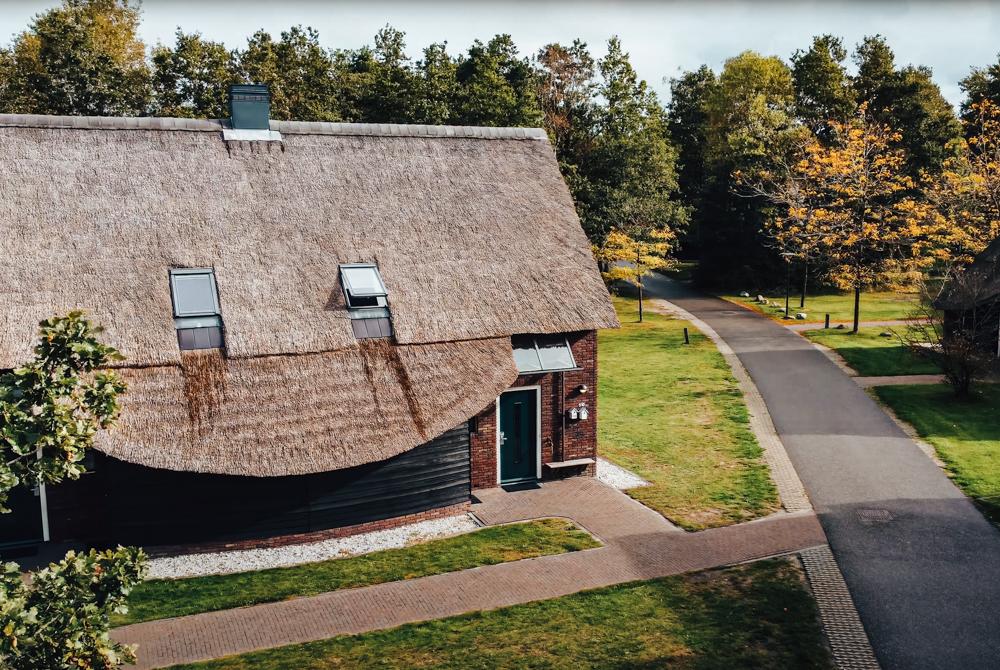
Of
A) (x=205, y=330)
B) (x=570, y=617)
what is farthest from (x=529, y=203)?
(x=570, y=617)

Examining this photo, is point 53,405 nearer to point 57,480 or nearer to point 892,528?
point 57,480

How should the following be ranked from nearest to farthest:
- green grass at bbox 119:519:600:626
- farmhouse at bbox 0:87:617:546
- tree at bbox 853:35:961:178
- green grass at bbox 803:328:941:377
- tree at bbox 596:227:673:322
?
green grass at bbox 119:519:600:626
farmhouse at bbox 0:87:617:546
green grass at bbox 803:328:941:377
tree at bbox 596:227:673:322
tree at bbox 853:35:961:178

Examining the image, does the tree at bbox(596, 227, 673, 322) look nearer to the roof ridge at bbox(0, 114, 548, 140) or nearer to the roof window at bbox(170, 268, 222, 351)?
the roof ridge at bbox(0, 114, 548, 140)

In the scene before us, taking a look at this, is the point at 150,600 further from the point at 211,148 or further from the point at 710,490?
the point at 710,490

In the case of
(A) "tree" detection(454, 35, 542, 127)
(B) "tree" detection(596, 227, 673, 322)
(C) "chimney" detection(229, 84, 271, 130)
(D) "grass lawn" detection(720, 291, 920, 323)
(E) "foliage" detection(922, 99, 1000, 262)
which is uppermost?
(A) "tree" detection(454, 35, 542, 127)

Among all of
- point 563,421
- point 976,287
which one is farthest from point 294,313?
point 976,287

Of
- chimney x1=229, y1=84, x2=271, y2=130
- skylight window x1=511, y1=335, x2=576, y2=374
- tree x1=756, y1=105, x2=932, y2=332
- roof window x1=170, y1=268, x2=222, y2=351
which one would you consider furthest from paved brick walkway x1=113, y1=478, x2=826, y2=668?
tree x1=756, y1=105, x2=932, y2=332

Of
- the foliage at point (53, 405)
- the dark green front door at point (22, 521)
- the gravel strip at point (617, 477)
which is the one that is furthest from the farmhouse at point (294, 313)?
the foliage at point (53, 405)

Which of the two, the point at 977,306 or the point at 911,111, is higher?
the point at 911,111
